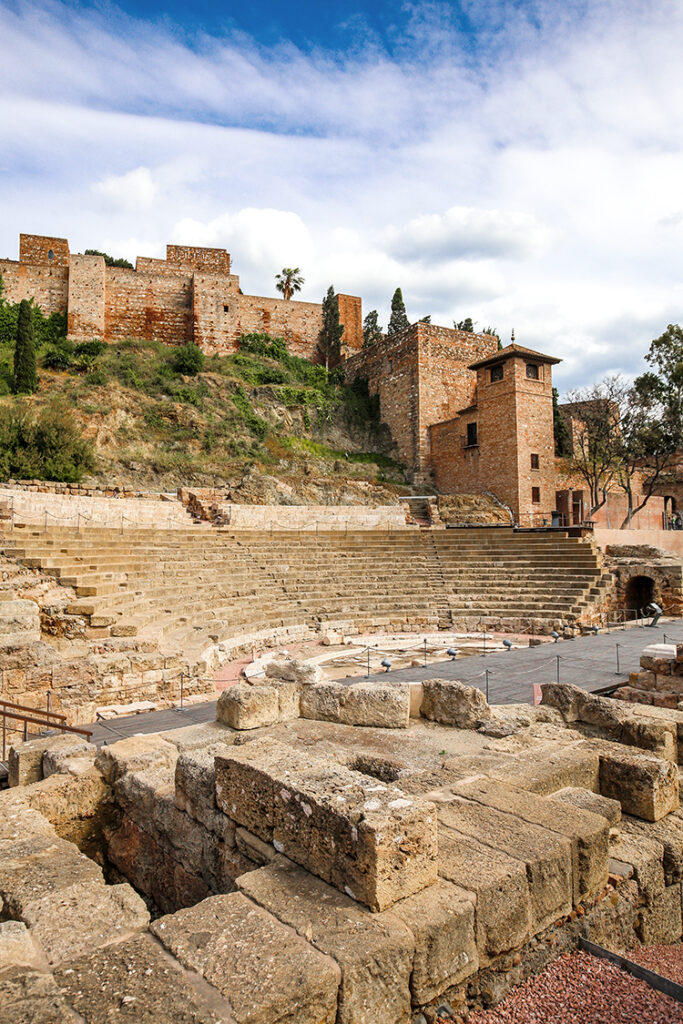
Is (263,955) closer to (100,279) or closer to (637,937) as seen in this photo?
(637,937)

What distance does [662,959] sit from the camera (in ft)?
11.0

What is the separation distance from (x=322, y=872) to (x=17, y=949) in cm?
129

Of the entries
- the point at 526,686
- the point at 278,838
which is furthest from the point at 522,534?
the point at 278,838

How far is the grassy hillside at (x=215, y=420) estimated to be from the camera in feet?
81.1

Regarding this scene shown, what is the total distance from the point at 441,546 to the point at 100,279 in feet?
86.2

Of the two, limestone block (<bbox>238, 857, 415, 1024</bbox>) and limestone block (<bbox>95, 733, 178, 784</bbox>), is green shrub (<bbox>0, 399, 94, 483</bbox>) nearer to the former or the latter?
limestone block (<bbox>95, 733, 178, 784</bbox>)

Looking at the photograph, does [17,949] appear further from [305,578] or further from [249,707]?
[305,578]

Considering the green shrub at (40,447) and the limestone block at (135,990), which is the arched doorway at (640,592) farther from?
the limestone block at (135,990)

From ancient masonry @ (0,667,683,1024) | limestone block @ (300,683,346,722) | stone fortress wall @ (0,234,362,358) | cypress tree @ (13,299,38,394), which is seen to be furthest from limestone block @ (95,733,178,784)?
stone fortress wall @ (0,234,362,358)

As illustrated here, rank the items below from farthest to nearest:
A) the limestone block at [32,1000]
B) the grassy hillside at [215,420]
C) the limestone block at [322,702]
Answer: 1. the grassy hillside at [215,420]
2. the limestone block at [322,702]
3. the limestone block at [32,1000]

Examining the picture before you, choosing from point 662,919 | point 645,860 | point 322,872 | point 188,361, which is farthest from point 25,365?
point 662,919

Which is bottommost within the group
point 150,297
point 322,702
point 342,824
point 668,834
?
point 668,834

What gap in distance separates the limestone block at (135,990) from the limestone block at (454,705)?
3911 mm

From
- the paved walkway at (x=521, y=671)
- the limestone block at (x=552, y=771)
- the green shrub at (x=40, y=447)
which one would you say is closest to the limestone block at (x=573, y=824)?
the limestone block at (x=552, y=771)
